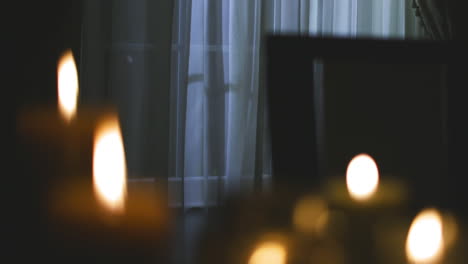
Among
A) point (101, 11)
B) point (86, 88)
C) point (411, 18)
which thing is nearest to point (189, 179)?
point (86, 88)

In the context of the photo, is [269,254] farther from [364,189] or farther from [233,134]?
[233,134]

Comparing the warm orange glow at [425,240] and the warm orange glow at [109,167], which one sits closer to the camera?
the warm orange glow at [109,167]

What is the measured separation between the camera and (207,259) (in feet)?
1.12

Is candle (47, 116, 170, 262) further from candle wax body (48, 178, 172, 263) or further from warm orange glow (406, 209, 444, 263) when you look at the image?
warm orange glow (406, 209, 444, 263)

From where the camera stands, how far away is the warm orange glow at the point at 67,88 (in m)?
0.27

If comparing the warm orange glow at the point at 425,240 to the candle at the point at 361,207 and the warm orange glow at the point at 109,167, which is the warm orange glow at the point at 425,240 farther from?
the warm orange glow at the point at 109,167

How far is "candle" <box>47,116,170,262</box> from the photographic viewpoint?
23 cm

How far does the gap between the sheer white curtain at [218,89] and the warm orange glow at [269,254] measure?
143 centimetres

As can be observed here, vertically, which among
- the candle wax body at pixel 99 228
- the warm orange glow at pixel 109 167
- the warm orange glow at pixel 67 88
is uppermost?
the warm orange glow at pixel 67 88

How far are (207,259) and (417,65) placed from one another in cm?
47

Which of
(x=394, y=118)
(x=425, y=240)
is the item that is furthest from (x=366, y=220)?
(x=394, y=118)

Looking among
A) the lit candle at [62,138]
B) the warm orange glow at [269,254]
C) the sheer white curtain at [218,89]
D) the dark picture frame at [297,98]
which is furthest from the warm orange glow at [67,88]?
the sheer white curtain at [218,89]

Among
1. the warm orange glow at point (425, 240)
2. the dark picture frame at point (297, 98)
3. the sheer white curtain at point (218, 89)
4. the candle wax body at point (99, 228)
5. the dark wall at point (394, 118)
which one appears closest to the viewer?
the candle wax body at point (99, 228)

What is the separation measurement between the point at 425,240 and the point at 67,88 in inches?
10.2
